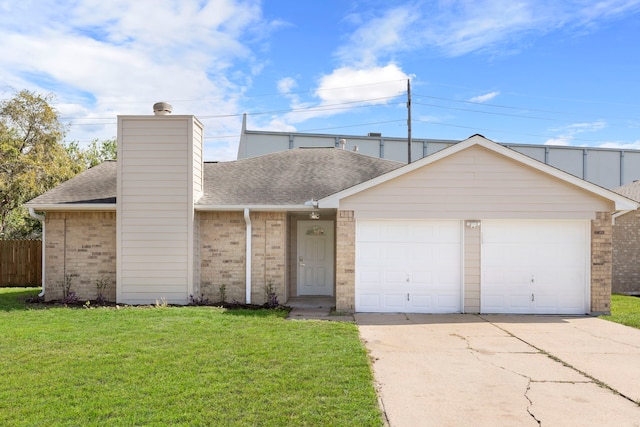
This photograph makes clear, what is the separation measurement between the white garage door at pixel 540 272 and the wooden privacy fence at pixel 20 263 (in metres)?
15.8

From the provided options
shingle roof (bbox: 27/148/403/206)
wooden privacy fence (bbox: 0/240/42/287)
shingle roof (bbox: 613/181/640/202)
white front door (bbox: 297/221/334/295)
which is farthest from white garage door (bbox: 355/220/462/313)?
wooden privacy fence (bbox: 0/240/42/287)

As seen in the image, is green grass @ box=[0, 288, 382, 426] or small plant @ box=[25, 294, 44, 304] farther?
small plant @ box=[25, 294, 44, 304]

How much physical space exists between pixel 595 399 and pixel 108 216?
11.4 m

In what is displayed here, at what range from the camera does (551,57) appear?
593 inches

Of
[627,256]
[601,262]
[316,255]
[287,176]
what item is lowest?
[627,256]

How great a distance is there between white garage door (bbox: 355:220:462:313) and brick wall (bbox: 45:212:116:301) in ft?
21.5

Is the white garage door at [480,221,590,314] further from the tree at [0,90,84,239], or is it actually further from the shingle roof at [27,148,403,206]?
the tree at [0,90,84,239]

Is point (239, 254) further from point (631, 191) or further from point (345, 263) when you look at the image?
point (631, 191)

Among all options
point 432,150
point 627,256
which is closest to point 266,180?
point 627,256

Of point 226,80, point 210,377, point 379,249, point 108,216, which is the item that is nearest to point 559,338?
point 379,249

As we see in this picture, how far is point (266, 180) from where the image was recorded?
13719mm

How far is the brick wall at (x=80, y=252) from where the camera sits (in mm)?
12344

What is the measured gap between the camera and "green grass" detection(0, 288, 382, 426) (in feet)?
15.2

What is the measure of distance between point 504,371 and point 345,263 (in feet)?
16.6
